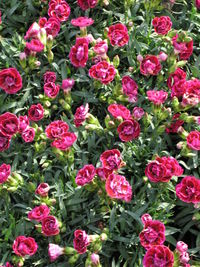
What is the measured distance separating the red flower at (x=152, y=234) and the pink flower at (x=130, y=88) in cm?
87

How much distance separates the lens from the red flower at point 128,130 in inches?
95.3

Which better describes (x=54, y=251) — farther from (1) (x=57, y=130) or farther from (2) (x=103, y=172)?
(1) (x=57, y=130)

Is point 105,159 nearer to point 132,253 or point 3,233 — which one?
point 132,253

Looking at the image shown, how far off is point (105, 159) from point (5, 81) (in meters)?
0.80

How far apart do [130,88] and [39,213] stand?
96 cm

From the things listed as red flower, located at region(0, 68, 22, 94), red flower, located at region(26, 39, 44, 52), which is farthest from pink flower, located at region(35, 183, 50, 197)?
red flower, located at region(26, 39, 44, 52)

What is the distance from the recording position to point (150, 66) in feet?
9.07

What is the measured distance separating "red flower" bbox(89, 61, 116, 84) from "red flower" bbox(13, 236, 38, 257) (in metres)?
1.03

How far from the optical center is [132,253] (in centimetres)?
233

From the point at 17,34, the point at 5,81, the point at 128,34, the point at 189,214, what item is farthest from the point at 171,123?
the point at 17,34

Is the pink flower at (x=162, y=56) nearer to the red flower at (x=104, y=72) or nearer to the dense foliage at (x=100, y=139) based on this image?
the dense foliage at (x=100, y=139)

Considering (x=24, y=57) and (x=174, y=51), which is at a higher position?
(x=174, y=51)

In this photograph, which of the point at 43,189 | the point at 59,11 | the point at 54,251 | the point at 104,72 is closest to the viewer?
the point at 54,251

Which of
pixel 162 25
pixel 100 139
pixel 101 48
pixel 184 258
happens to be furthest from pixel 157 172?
pixel 162 25
